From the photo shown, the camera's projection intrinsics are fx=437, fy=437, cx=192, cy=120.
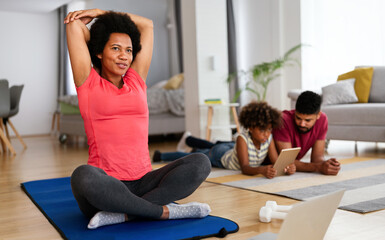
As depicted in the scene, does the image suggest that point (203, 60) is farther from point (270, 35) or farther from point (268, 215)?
point (268, 215)

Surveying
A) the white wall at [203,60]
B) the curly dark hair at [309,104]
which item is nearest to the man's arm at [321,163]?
the curly dark hair at [309,104]

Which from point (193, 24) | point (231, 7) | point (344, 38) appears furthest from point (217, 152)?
point (231, 7)

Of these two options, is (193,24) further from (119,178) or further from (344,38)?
(119,178)

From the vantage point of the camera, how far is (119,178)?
1.78 metres

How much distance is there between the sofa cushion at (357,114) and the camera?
150 inches

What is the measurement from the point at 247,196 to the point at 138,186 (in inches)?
27.1

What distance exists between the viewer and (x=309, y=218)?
122 centimetres

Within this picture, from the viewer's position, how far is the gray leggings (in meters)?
1.59

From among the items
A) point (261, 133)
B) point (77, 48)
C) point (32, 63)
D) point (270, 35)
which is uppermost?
point (270, 35)

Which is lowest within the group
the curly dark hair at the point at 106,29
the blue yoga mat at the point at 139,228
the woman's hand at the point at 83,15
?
the blue yoga mat at the point at 139,228

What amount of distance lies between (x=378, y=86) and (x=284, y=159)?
7.78 feet

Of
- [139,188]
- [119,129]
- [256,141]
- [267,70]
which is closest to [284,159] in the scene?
[256,141]

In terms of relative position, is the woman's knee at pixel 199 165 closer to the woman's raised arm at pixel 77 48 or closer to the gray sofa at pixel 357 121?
the woman's raised arm at pixel 77 48

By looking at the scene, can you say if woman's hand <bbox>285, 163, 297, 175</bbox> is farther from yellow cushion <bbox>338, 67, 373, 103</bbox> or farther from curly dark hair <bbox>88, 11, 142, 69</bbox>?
yellow cushion <bbox>338, 67, 373, 103</bbox>
